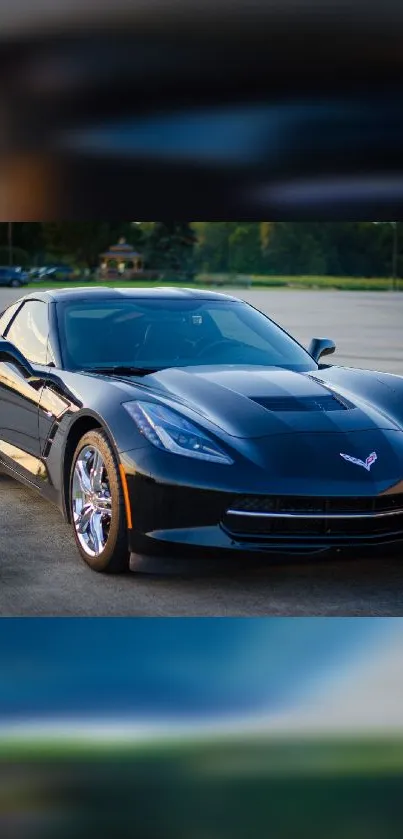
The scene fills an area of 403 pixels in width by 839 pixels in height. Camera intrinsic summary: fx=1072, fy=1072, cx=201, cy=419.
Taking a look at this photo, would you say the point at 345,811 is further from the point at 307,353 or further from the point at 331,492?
the point at 307,353

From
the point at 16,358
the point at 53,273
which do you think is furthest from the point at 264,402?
the point at 53,273

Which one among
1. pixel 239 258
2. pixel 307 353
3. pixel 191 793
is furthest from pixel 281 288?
pixel 191 793

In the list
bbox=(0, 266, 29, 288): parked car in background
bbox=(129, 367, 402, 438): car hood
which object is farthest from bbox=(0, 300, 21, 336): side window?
bbox=(0, 266, 29, 288): parked car in background

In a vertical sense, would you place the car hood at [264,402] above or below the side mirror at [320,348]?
below

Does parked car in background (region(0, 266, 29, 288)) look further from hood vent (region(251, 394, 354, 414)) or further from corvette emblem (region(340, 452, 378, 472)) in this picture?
corvette emblem (region(340, 452, 378, 472))

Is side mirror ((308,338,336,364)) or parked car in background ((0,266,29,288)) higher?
side mirror ((308,338,336,364))

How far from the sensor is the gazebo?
49219mm

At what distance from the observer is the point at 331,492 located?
3.95 meters

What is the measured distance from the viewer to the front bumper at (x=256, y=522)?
3.95 meters

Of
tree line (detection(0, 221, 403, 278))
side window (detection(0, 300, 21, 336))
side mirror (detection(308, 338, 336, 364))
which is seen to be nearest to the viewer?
side mirror (detection(308, 338, 336, 364))

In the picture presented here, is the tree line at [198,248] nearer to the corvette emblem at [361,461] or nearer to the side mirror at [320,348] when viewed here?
the side mirror at [320,348]

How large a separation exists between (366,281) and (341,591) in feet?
148

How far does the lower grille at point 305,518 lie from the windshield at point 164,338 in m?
1.18

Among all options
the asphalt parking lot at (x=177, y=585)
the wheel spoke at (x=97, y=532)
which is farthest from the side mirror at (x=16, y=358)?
the wheel spoke at (x=97, y=532)
